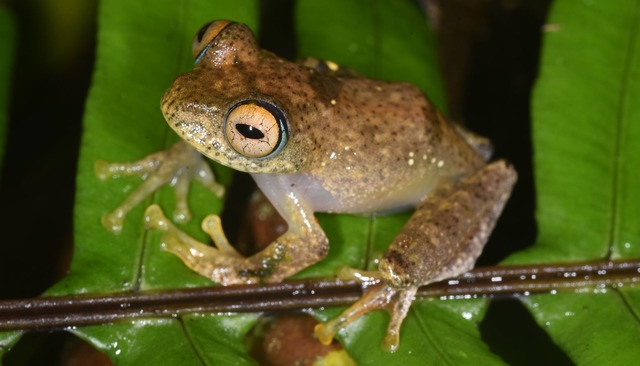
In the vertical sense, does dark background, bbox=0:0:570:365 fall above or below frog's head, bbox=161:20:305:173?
below

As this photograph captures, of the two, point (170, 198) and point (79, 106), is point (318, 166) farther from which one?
point (79, 106)

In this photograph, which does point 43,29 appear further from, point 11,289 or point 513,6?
point 513,6

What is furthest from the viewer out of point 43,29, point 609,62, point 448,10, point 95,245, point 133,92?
point 448,10

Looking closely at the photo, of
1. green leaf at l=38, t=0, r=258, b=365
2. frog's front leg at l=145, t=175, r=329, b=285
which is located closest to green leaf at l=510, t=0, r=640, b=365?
frog's front leg at l=145, t=175, r=329, b=285

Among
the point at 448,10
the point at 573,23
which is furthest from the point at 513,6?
the point at 573,23

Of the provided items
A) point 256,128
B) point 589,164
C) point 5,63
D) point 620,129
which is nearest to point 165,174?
point 256,128

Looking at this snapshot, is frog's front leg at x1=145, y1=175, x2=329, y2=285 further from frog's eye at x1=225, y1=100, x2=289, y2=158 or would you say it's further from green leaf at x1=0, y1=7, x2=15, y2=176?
green leaf at x1=0, y1=7, x2=15, y2=176
